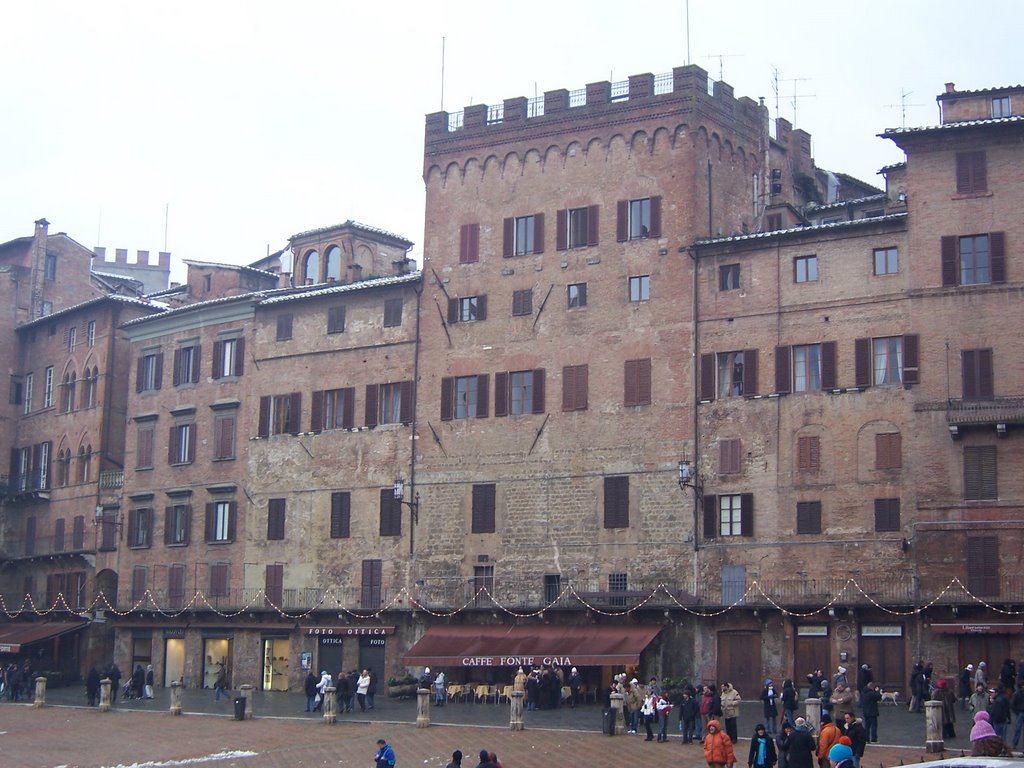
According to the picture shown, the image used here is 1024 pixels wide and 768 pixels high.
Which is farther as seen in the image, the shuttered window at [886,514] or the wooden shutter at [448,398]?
the wooden shutter at [448,398]

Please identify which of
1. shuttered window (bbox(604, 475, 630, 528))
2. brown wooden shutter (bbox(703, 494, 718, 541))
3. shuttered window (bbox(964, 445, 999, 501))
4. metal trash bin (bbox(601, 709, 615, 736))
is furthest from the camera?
shuttered window (bbox(604, 475, 630, 528))

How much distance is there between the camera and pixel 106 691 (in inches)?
2183

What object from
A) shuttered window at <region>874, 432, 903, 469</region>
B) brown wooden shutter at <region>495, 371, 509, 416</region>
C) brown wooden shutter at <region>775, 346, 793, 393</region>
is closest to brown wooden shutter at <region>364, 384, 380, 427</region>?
brown wooden shutter at <region>495, 371, 509, 416</region>

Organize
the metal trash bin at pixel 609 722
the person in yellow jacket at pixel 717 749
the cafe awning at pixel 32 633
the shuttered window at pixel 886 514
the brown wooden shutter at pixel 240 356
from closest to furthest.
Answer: the person in yellow jacket at pixel 717 749 → the metal trash bin at pixel 609 722 → the shuttered window at pixel 886 514 → the brown wooden shutter at pixel 240 356 → the cafe awning at pixel 32 633

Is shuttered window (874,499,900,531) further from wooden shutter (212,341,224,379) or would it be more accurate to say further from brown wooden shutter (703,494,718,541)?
wooden shutter (212,341,224,379)

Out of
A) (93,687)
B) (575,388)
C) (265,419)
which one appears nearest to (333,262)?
(265,419)

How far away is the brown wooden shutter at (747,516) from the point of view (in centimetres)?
5269

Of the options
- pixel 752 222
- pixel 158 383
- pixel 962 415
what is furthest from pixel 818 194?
pixel 158 383

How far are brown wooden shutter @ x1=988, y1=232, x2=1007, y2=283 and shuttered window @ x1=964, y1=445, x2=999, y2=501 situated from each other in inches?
214

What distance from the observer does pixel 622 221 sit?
57.3 metres

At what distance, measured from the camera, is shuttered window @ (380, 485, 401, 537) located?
60.2 metres

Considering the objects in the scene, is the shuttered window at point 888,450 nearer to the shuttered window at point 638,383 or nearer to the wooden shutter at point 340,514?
the shuttered window at point 638,383

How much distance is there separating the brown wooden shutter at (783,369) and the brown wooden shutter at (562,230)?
9.71 metres

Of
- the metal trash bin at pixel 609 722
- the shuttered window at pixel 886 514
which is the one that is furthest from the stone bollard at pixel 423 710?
the shuttered window at pixel 886 514
